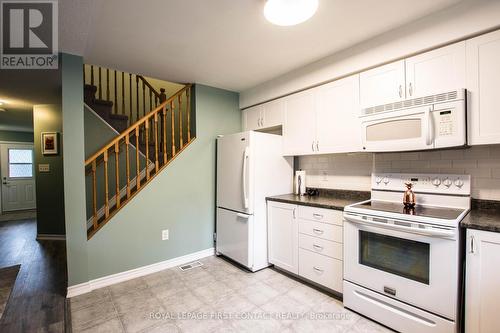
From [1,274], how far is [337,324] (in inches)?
146

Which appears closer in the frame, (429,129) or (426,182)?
(429,129)

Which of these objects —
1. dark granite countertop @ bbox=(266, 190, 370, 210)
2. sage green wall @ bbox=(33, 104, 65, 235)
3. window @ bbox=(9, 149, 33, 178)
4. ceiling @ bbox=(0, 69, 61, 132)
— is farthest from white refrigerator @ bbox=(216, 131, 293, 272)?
window @ bbox=(9, 149, 33, 178)

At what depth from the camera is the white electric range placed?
5.15 feet

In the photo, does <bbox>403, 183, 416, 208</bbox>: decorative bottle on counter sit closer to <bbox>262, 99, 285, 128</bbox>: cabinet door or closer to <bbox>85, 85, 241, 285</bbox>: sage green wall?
<bbox>262, 99, 285, 128</bbox>: cabinet door

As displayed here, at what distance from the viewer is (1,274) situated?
2799 mm

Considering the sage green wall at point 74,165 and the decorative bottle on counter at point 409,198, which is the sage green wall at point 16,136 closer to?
the sage green wall at point 74,165

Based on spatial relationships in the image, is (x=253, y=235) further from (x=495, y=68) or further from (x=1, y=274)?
(x=1, y=274)

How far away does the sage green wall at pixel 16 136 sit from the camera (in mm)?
6317

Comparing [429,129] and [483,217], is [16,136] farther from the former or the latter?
[483,217]

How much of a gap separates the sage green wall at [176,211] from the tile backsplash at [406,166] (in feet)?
4.42

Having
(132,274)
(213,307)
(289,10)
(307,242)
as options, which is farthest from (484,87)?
(132,274)

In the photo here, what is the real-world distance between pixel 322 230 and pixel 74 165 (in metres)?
2.50

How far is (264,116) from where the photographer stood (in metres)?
3.37

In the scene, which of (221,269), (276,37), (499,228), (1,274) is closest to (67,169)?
(1,274)
